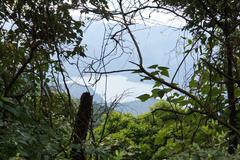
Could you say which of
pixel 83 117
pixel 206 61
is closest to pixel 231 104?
pixel 206 61

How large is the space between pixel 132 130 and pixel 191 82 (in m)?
3.64

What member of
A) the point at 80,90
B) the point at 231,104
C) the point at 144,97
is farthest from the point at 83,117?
the point at 231,104

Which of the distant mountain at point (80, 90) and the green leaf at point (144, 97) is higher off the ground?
the distant mountain at point (80, 90)

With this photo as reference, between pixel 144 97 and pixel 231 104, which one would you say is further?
pixel 231 104

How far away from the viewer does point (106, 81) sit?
7.68ft

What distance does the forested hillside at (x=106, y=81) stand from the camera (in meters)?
1.97

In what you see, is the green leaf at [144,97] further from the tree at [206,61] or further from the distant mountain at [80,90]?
the distant mountain at [80,90]

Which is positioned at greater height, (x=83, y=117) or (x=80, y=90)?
(x=80, y=90)

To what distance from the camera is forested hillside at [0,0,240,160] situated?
197 cm

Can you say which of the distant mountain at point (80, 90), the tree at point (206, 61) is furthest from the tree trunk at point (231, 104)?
the distant mountain at point (80, 90)

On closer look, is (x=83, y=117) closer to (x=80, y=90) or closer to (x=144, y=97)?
(x=80, y=90)

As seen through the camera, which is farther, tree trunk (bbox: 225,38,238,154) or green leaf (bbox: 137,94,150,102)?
tree trunk (bbox: 225,38,238,154)

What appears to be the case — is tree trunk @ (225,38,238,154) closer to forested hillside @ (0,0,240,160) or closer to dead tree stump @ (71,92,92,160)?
forested hillside @ (0,0,240,160)

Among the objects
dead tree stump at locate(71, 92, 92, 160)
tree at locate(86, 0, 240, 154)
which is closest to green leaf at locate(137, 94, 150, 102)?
tree at locate(86, 0, 240, 154)
